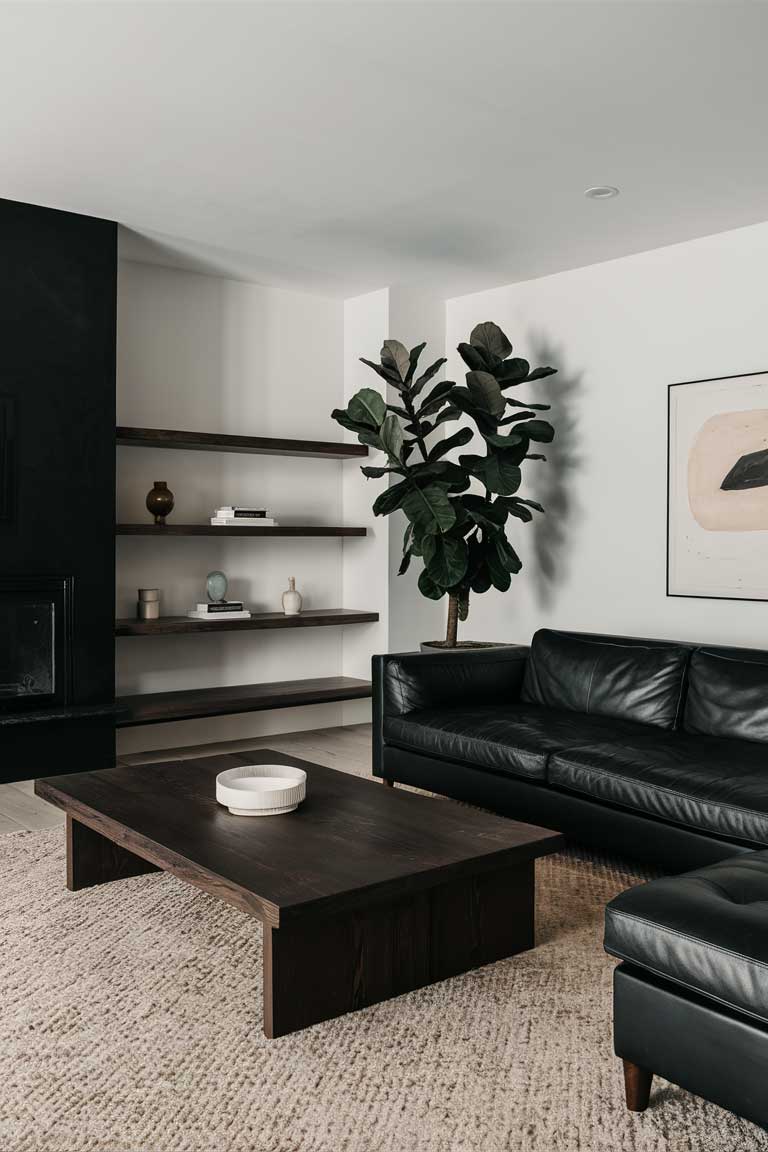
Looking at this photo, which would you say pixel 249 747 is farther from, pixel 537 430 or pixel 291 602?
pixel 537 430

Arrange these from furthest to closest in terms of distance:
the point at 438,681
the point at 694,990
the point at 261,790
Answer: the point at 438,681 < the point at 261,790 < the point at 694,990

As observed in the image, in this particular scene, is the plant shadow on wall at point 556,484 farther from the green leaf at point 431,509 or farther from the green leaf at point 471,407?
the green leaf at point 431,509

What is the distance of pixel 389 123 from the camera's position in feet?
11.8

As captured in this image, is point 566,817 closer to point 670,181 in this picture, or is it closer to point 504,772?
point 504,772

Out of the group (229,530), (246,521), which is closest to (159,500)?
(229,530)

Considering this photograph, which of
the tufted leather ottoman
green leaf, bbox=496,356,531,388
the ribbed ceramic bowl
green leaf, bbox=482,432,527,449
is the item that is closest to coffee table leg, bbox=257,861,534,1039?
the ribbed ceramic bowl

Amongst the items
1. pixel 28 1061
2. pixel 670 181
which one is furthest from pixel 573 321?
pixel 28 1061

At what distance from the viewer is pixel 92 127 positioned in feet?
Answer: 11.9

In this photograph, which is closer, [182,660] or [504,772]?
[504,772]

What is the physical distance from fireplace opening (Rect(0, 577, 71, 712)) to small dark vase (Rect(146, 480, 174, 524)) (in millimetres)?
736

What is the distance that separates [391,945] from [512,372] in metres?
3.45

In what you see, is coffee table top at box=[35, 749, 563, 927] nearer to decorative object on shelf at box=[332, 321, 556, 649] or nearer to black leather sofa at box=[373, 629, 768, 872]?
black leather sofa at box=[373, 629, 768, 872]

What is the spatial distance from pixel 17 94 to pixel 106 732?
273cm

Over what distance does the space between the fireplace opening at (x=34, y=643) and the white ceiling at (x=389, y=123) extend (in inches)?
69.2
